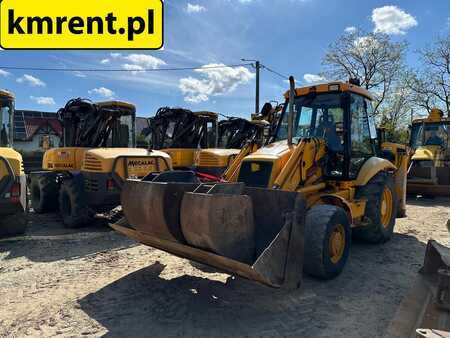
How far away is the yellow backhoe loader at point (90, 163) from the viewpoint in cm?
688

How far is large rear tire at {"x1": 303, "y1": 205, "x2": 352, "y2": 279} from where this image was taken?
13.5 feet

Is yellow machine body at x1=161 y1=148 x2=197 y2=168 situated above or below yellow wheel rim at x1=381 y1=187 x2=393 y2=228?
above

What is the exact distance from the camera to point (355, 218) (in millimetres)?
5328

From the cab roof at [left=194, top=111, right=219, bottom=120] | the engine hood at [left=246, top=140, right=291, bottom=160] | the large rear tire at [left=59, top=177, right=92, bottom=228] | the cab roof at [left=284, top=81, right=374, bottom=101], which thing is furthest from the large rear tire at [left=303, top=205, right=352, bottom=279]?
the cab roof at [left=194, top=111, right=219, bottom=120]

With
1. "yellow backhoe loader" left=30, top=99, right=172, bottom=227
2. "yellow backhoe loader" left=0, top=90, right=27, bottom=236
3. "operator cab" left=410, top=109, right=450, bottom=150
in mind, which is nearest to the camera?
"yellow backhoe loader" left=0, top=90, right=27, bottom=236

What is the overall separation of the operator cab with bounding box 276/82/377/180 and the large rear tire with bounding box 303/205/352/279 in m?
1.11

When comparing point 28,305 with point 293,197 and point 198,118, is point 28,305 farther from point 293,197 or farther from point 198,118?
point 198,118

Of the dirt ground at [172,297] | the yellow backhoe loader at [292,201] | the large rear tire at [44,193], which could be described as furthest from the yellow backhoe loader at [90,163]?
the yellow backhoe loader at [292,201]

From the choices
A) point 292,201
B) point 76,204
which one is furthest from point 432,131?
point 76,204

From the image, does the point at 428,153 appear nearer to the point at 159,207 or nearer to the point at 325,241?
the point at 325,241

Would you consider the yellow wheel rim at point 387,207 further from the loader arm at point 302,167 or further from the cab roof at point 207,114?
the cab roof at point 207,114

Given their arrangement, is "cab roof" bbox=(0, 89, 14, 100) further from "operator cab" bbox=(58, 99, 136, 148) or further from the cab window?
the cab window

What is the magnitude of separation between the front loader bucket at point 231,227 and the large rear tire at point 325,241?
1.64 ft

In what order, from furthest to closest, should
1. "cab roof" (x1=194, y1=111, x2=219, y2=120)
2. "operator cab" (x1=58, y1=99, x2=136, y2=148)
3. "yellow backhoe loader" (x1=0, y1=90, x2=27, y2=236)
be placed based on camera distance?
"cab roof" (x1=194, y1=111, x2=219, y2=120) → "operator cab" (x1=58, y1=99, x2=136, y2=148) → "yellow backhoe loader" (x1=0, y1=90, x2=27, y2=236)
